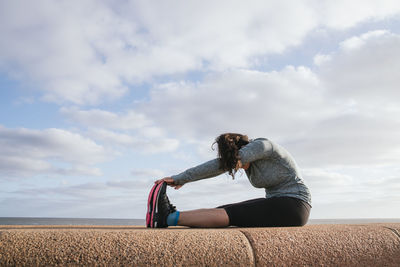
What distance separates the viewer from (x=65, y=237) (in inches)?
84.9

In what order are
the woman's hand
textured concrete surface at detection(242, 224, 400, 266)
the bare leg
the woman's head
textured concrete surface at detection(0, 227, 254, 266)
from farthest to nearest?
the woman's hand
the woman's head
the bare leg
textured concrete surface at detection(242, 224, 400, 266)
textured concrete surface at detection(0, 227, 254, 266)

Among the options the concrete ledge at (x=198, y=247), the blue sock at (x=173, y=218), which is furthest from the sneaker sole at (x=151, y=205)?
the concrete ledge at (x=198, y=247)

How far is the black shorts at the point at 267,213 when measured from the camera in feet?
12.0

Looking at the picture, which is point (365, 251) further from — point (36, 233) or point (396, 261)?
point (36, 233)

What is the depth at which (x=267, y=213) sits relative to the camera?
3.73 m

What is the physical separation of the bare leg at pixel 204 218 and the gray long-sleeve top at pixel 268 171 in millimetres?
389

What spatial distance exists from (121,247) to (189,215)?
1527mm

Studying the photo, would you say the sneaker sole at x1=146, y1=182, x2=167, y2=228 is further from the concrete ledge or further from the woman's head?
the concrete ledge

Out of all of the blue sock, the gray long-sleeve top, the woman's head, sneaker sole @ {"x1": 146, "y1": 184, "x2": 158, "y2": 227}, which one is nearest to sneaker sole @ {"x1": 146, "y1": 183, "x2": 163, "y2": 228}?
sneaker sole @ {"x1": 146, "y1": 184, "x2": 158, "y2": 227}

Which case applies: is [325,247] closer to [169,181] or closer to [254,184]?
[254,184]

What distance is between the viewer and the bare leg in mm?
3586

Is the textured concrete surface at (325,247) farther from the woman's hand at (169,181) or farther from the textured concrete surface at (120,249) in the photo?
the woman's hand at (169,181)

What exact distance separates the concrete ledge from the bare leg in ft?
3.32

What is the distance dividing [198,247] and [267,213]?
1612 mm
